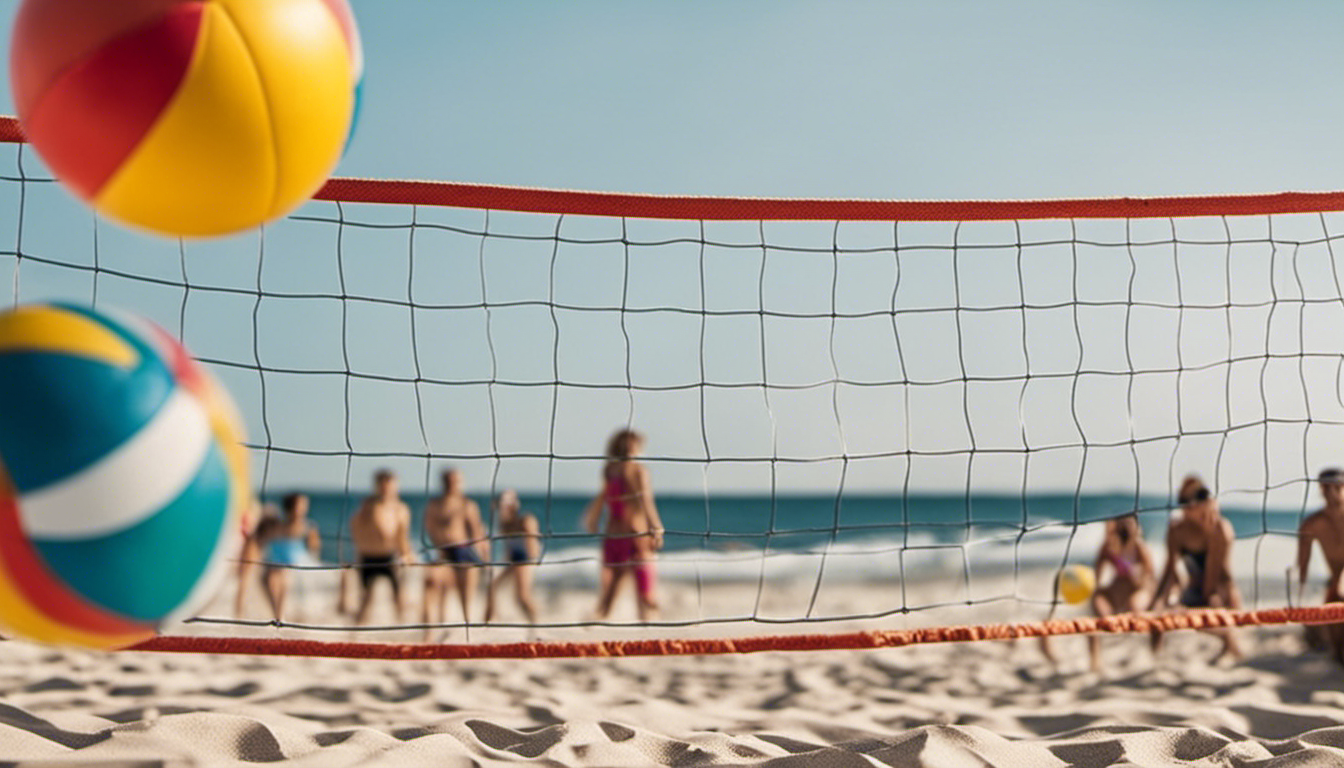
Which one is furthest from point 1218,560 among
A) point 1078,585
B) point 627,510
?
point 627,510

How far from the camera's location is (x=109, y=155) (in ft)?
5.88

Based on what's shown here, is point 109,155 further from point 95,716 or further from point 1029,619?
point 1029,619

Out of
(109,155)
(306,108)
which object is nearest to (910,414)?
(306,108)

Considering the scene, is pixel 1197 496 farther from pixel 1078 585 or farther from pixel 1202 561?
pixel 1078 585

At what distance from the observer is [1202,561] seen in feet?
19.1

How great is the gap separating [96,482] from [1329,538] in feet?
17.6

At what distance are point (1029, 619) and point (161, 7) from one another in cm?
935

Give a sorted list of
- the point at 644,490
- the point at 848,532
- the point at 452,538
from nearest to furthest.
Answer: the point at 644,490
the point at 452,538
the point at 848,532

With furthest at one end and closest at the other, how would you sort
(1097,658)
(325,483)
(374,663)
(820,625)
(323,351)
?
(325,483), (820,625), (1097,658), (374,663), (323,351)

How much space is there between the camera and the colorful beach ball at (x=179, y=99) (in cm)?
174

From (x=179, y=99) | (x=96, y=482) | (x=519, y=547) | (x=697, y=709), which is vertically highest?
(x=179, y=99)

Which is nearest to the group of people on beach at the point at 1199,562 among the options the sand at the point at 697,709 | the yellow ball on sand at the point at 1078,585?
the sand at the point at 697,709

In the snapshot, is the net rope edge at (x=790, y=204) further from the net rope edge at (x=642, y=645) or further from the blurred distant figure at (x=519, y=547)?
the blurred distant figure at (x=519, y=547)

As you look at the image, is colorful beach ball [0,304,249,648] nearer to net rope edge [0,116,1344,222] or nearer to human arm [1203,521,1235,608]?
net rope edge [0,116,1344,222]
